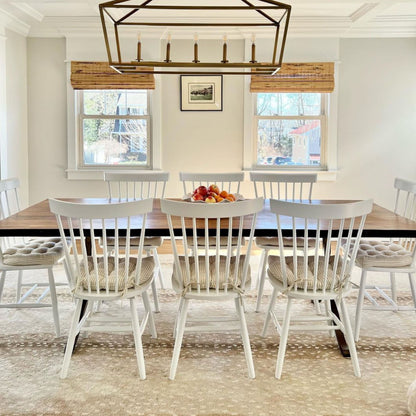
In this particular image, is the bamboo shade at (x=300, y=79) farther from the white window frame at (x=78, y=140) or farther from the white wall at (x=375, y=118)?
the white window frame at (x=78, y=140)

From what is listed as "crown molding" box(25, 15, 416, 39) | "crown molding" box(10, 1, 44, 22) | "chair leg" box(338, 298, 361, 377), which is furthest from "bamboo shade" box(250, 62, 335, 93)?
"chair leg" box(338, 298, 361, 377)

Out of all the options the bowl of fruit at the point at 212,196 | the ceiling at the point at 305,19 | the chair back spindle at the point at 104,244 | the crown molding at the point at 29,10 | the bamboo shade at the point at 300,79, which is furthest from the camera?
the bamboo shade at the point at 300,79

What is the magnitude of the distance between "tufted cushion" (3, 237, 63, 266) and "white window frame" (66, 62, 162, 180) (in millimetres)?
2338

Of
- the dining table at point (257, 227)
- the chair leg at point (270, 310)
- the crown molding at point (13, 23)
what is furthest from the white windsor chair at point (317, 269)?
the crown molding at point (13, 23)

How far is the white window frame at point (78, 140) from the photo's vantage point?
556cm

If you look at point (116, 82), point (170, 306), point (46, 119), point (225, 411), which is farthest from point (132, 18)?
point (225, 411)

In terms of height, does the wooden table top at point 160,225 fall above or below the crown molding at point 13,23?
below

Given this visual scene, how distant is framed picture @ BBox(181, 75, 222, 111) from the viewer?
5539 mm

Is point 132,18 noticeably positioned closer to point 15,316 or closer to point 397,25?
point 397,25

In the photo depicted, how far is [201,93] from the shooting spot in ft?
18.2

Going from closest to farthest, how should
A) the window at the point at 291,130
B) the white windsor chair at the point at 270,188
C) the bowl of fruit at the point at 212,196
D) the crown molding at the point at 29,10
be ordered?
1. the bowl of fruit at the point at 212,196
2. the white windsor chair at the point at 270,188
3. the crown molding at the point at 29,10
4. the window at the point at 291,130

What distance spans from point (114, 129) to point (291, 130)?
6.41ft

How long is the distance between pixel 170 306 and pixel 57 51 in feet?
10.9

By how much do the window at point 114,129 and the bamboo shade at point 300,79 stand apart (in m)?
1.27
